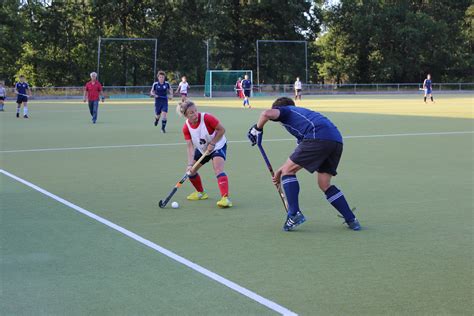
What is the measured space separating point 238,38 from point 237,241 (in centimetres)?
6531

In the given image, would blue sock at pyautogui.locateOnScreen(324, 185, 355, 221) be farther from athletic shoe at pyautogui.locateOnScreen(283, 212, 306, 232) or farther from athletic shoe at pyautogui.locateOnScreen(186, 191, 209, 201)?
athletic shoe at pyautogui.locateOnScreen(186, 191, 209, 201)

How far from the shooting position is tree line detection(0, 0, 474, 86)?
208 feet

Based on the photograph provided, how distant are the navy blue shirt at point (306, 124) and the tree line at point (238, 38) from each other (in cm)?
5561

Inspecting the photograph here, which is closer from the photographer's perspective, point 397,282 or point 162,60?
point 397,282

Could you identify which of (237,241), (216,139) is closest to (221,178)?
(216,139)

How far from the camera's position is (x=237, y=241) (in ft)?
22.2

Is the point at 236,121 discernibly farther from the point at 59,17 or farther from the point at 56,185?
the point at 59,17

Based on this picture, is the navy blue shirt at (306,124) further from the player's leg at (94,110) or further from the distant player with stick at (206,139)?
the player's leg at (94,110)

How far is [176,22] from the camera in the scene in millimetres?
67000

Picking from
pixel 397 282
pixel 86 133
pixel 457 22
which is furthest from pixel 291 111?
pixel 457 22

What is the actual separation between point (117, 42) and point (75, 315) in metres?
61.1

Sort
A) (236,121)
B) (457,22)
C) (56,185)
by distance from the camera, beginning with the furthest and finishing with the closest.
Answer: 1. (457,22)
2. (236,121)
3. (56,185)

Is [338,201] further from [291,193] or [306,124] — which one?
[306,124]

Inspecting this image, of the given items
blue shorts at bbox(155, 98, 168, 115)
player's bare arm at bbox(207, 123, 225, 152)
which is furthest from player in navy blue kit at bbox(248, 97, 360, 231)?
blue shorts at bbox(155, 98, 168, 115)
